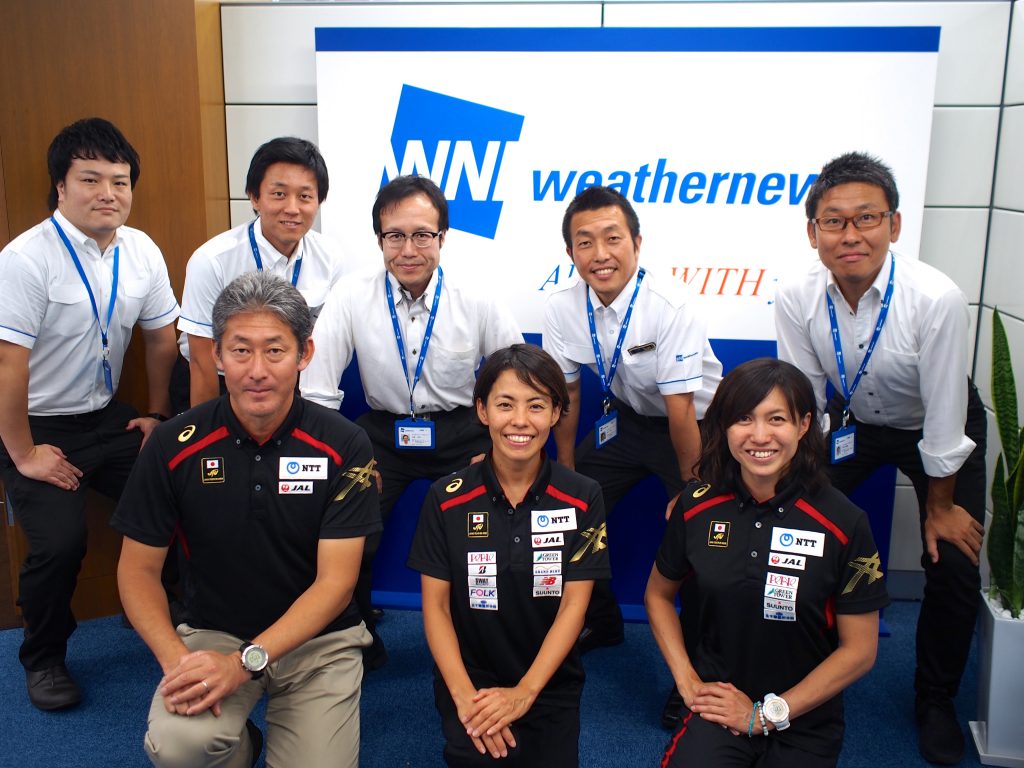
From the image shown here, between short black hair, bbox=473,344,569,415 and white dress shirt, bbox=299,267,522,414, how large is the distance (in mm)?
794

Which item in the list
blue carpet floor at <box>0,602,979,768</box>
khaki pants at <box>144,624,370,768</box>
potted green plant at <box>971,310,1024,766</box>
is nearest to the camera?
khaki pants at <box>144,624,370,768</box>

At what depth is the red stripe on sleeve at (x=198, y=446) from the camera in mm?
2109

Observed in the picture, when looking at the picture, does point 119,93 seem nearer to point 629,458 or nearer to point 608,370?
point 608,370

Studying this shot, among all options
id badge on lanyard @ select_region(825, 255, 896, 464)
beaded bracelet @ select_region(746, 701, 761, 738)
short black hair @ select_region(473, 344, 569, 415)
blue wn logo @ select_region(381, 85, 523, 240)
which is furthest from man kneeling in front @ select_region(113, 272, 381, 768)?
id badge on lanyard @ select_region(825, 255, 896, 464)

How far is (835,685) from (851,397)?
45.7 inches

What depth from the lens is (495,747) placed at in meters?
1.96

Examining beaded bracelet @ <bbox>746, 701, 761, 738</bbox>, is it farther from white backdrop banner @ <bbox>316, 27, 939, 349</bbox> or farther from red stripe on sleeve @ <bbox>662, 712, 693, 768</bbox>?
white backdrop banner @ <bbox>316, 27, 939, 349</bbox>

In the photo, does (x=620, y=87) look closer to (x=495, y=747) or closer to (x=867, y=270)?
(x=867, y=270)

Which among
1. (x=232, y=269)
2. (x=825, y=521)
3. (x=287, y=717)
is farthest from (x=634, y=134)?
(x=287, y=717)

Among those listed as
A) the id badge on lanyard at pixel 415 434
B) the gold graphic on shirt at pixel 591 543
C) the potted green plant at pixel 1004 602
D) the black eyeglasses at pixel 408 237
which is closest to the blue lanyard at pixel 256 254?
the black eyeglasses at pixel 408 237

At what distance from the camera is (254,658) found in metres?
1.99

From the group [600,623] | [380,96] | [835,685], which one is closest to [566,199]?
[380,96]

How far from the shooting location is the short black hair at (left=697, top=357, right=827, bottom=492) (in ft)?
6.72

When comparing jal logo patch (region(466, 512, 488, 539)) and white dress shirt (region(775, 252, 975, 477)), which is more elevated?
white dress shirt (region(775, 252, 975, 477))
